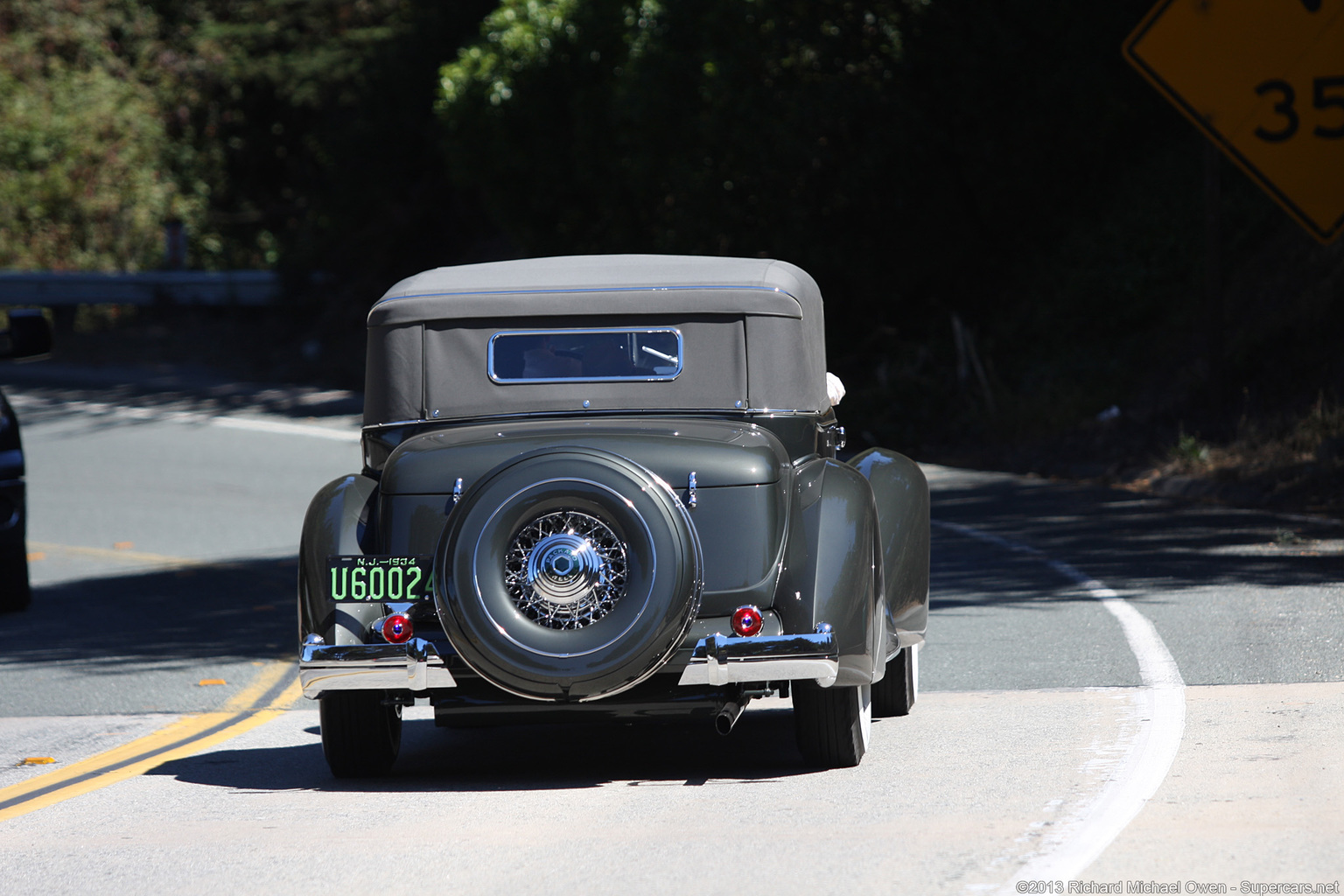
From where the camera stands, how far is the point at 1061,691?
7031mm

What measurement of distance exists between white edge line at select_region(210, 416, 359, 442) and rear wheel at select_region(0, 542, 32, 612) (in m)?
7.69

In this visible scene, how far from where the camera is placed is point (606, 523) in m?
5.32

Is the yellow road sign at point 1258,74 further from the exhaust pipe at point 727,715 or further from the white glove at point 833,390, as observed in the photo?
the exhaust pipe at point 727,715

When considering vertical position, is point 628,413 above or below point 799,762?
above

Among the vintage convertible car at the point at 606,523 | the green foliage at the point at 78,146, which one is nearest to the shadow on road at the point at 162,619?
the vintage convertible car at the point at 606,523

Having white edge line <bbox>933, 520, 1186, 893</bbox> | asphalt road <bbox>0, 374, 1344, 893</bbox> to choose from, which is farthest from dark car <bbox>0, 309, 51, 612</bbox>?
white edge line <bbox>933, 520, 1186, 893</bbox>

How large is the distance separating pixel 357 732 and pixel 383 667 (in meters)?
0.61

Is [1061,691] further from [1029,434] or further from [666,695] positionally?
[1029,434]

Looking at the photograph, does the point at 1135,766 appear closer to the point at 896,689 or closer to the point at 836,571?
the point at 836,571

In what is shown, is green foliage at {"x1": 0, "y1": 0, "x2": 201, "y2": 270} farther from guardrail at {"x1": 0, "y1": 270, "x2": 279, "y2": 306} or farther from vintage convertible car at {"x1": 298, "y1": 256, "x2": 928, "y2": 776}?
vintage convertible car at {"x1": 298, "y1": 256, "x2": 928, "y2": 776}

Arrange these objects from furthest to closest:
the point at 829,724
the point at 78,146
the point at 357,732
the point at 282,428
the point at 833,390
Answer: the point at 78,146, the point at 282,428, the point at 833,390, the point at 357,732, the point at 829,724

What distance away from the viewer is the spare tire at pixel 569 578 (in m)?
5.25

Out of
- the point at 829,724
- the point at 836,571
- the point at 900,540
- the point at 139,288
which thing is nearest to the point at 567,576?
the point at 836,571

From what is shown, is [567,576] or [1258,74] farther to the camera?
[1258,74]
